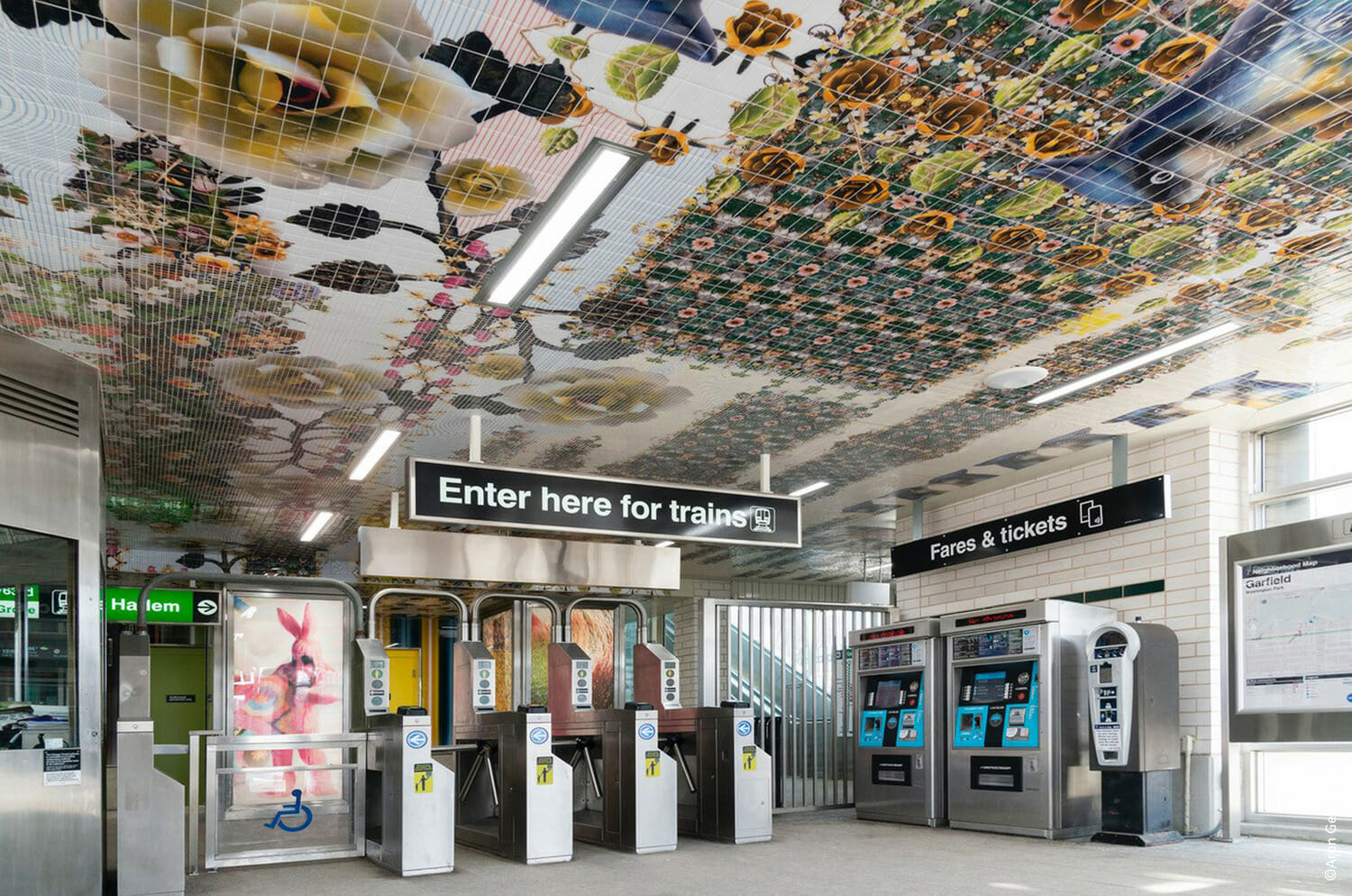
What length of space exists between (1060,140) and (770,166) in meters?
1.07

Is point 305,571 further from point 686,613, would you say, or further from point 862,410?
point 862,410

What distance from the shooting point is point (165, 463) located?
28.2 ft

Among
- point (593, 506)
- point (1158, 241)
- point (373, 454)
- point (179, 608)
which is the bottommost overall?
point (179, 608)

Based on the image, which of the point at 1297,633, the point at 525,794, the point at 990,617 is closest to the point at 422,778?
the point at 525,794

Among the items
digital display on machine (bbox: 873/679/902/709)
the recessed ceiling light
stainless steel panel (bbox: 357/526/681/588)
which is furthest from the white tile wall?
stainless steel panel (bbox: 357/526/681/588)

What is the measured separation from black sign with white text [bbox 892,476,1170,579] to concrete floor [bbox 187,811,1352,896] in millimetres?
2226

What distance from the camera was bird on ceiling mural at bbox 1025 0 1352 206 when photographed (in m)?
3.42

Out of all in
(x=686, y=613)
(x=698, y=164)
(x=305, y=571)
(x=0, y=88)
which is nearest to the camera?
(x=0, y=88)

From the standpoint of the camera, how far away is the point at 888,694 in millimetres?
9812

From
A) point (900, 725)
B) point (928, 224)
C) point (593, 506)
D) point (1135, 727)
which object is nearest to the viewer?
point (928, 224)

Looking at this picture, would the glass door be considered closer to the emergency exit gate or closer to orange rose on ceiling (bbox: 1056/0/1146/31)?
orange rose on ceiling (bbox: 1056/0/1146/31)

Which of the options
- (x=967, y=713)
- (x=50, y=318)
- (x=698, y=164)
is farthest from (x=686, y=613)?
(x=698, y=164)

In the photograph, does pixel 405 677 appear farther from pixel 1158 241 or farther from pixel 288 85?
pixel 288 85

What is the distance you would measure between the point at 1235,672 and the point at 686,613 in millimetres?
9357
